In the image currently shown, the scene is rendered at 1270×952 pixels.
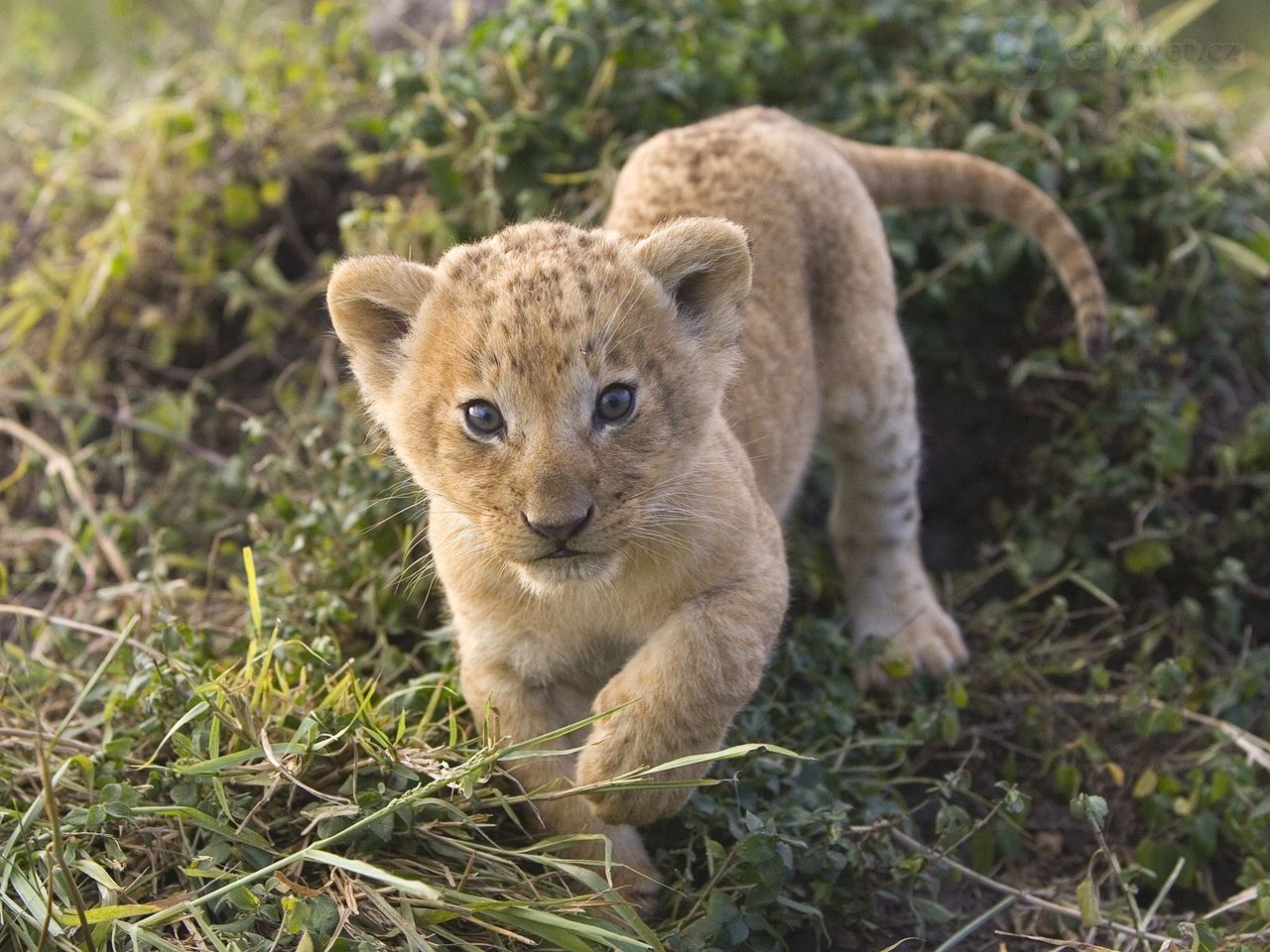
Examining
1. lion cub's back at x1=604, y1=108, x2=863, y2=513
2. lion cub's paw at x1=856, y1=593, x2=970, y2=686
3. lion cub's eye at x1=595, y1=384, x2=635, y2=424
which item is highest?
lion cub's eye at x1=595, y1=384, x2=635, y2=424

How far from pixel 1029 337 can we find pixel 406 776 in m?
3.49

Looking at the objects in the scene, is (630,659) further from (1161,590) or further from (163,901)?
(1161,590)

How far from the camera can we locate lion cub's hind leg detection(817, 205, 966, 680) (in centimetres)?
493

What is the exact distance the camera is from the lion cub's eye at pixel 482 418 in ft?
11.0

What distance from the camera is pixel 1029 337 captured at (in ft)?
19.5

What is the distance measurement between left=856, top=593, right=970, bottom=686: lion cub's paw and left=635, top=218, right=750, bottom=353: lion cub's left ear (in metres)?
1.62

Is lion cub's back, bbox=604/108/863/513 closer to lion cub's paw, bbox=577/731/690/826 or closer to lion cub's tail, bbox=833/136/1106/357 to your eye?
lion cub's tail, bbox=833/136/1106/357

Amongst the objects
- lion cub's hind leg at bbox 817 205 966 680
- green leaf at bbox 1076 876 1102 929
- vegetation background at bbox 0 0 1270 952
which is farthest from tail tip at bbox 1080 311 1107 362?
green leaf at bbox 1076 876 1102 929

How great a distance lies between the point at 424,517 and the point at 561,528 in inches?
70.0

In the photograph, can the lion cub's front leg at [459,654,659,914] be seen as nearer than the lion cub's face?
No

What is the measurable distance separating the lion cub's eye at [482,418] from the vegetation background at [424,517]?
81 centimetres

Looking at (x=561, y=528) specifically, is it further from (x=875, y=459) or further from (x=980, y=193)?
(x=980, y=193)

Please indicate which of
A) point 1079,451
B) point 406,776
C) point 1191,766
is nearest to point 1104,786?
point 1191,766

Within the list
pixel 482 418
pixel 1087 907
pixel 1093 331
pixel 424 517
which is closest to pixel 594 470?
pixel 482 418
